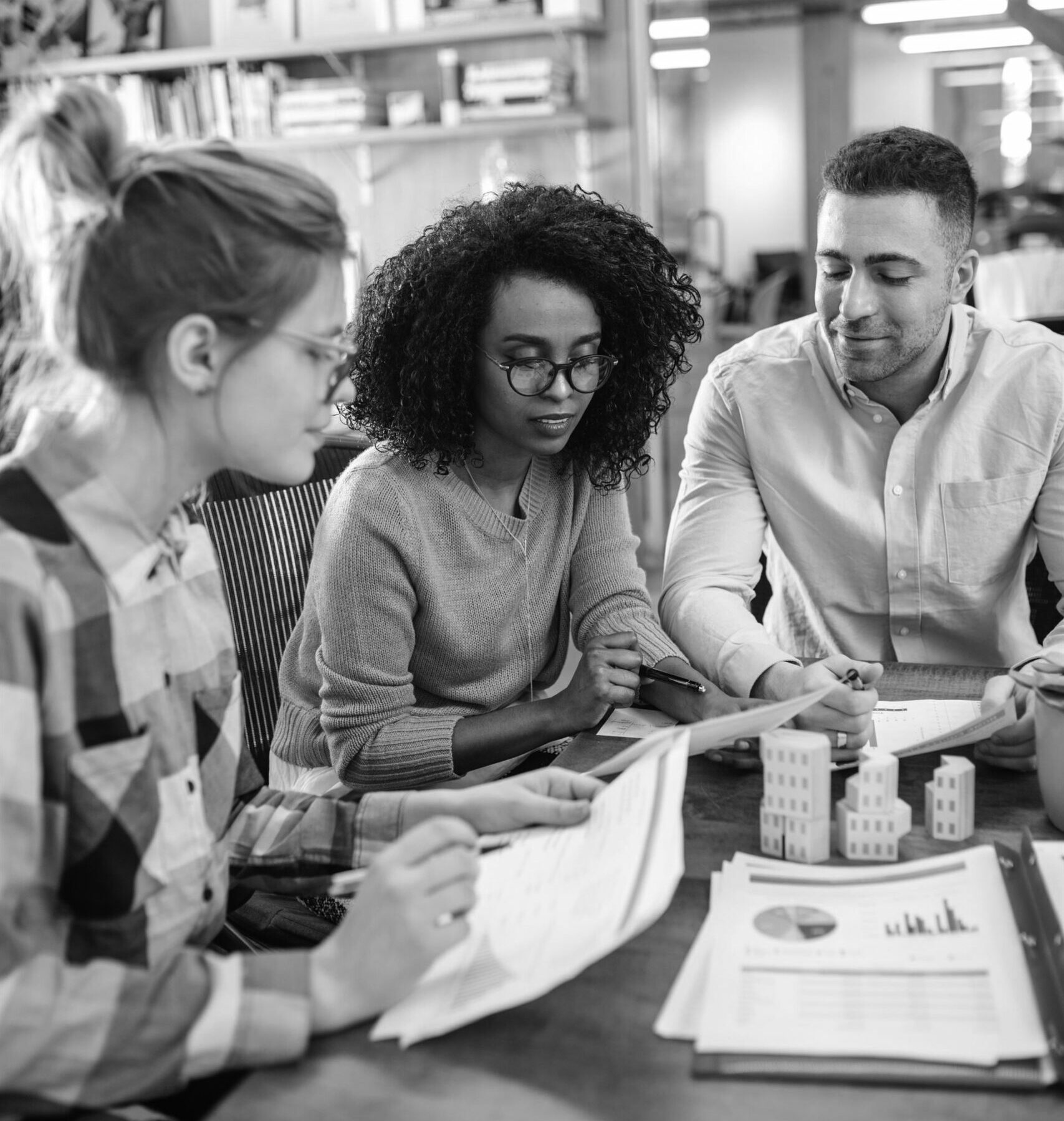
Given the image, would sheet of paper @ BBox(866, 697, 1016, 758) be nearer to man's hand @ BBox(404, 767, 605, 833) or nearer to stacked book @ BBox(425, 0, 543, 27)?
man's hand @ BBox(404, 767, 605, 833)

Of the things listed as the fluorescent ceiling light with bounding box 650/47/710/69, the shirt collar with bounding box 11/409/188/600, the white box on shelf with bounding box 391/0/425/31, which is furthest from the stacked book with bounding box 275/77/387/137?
the shirt collar with bounding box 11/409/188/600

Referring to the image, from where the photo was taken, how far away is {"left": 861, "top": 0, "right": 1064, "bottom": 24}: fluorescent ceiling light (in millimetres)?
10070

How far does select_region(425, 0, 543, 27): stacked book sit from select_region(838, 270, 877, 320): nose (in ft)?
9.38

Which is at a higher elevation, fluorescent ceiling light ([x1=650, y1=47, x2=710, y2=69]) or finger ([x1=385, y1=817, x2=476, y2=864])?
fluorescent ceiling light ([x1=650, y1=47, x2=710, y2=69])

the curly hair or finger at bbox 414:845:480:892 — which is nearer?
finger at bbox 414:845:480:892

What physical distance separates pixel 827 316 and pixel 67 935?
1.41 metres

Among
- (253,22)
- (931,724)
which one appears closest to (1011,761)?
(931,724)

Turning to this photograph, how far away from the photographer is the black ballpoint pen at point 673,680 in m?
1.45

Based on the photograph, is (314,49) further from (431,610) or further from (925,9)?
(925,9)

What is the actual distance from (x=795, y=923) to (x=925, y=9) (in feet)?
36.3

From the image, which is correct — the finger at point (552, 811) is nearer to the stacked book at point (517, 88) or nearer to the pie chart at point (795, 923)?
the pie chart at point (795, 923)

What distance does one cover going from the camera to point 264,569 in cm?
174

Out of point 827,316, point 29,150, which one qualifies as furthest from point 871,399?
point 29,150

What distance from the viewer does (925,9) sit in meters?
10.4
